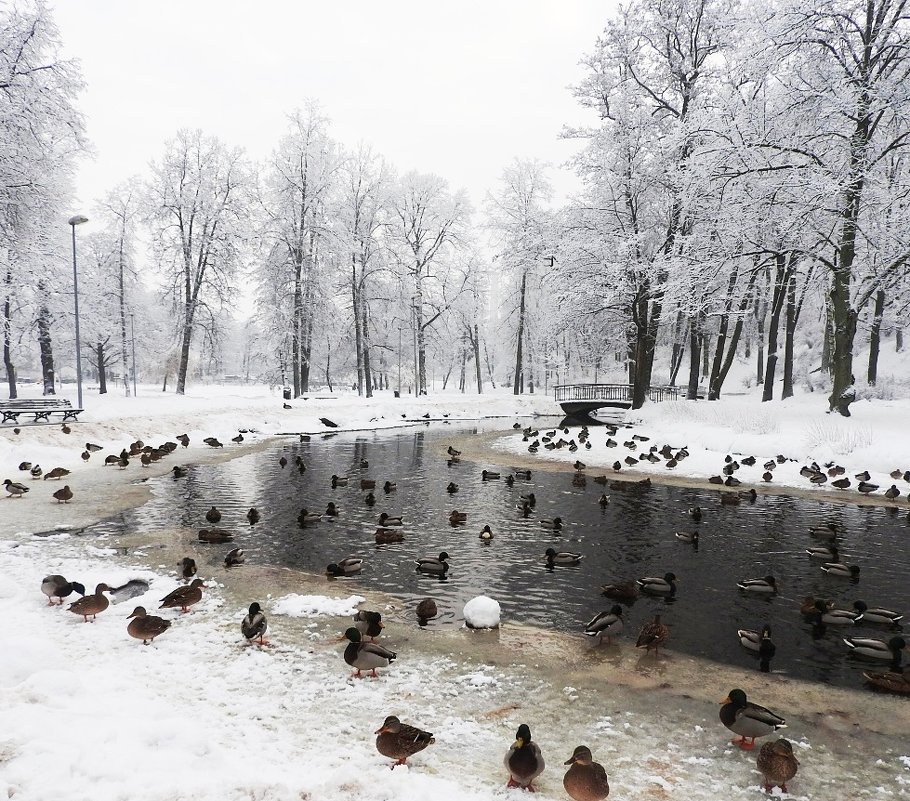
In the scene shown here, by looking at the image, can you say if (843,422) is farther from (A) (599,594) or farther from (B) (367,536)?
(B) (367,536)

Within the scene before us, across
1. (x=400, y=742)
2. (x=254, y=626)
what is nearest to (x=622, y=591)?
(x=400, y=742)

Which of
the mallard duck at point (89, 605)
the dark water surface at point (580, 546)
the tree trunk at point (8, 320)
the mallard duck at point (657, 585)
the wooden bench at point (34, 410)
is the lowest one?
the dark water surface at point (580, 546)

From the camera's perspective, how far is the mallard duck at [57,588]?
7.04 m

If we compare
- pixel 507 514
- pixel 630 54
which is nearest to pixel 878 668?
pixel 507 514

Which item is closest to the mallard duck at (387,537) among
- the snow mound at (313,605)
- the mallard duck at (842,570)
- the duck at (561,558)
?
the snow mound at (313,605)

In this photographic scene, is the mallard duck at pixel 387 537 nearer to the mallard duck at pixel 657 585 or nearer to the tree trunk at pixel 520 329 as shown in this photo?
the mallard duck at pixel 657 585

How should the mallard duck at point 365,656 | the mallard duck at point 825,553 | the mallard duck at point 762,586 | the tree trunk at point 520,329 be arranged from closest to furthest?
the mallard duck at point 365,656, the mallard duck at point 762,586, the mallard duck at point 825,553, the tree trunk at point 520,329

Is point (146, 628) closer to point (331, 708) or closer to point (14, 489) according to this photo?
point (331, 708)

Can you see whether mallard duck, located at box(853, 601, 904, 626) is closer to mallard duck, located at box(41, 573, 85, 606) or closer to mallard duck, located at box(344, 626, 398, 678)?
mallard duck, located at box(344, 626, 398, 678)

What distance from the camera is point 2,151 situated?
20000 millimetres

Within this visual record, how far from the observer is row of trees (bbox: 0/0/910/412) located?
19.3m

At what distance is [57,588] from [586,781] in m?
6.69

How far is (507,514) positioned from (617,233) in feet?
66.1

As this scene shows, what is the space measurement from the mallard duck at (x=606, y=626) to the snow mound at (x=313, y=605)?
10.2 ft
